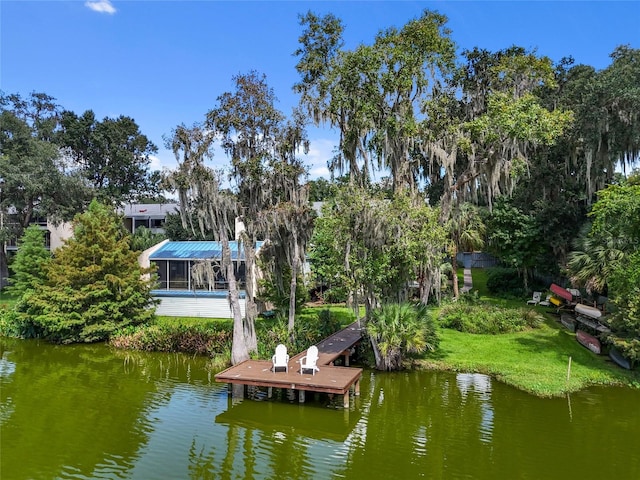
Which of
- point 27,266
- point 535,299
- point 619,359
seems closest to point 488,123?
point 619,359

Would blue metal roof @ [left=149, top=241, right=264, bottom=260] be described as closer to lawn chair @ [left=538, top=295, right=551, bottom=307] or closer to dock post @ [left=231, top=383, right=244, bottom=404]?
dock post @ [left=231, top=383, right=244, bottom=404]

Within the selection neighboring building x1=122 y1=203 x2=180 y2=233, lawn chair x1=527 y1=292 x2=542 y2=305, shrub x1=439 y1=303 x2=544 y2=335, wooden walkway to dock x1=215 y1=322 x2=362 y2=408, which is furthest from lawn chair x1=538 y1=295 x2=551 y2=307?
neighboring building x1=122 y1=203 x2=180 y2=233

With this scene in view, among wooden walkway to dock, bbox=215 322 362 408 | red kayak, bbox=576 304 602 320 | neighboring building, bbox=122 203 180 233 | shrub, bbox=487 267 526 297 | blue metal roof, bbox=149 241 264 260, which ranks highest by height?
neighboring building, bbox=122 203 180 233

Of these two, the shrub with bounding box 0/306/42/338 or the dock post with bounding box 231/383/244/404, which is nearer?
the dock post with bounding box 231/383/244/404

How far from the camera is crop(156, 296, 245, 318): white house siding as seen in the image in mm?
22797

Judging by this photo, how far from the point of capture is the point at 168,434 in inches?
408

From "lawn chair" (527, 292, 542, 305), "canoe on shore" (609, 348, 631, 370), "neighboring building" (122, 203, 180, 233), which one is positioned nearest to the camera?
"canoe on shore" (609, 348, 631, 370)

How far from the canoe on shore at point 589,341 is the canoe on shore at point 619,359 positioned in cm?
47

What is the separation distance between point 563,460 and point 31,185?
3247 cm

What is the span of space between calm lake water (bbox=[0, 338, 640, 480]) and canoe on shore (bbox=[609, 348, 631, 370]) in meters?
1.82

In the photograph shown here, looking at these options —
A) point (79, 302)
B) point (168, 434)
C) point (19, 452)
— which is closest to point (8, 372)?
point (79, 302)

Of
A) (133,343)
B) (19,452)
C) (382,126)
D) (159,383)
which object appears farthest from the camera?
(133,343)

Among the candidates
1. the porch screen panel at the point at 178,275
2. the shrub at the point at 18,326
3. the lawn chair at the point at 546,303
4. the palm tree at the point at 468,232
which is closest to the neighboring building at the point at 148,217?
the porch screen panel at the point at 178,275

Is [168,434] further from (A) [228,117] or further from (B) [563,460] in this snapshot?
(A) [228,117]
